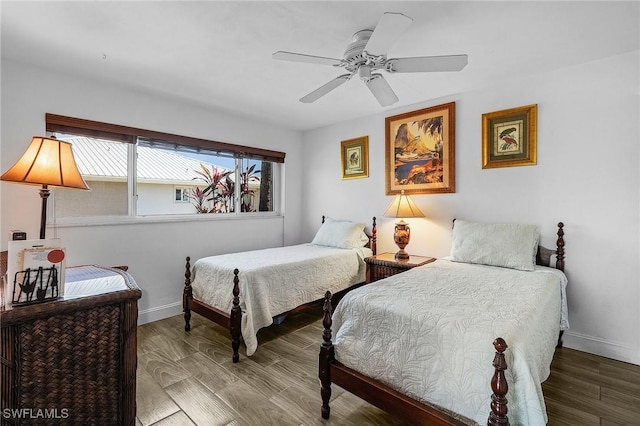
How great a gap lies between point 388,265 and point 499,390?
2.06 metres

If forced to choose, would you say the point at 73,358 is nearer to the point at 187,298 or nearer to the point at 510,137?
the point at 187,298

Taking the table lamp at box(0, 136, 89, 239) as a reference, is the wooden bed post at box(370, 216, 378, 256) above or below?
below

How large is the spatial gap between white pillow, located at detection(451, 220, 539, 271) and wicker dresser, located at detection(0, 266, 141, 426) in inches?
103

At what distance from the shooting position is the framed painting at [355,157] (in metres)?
4.00

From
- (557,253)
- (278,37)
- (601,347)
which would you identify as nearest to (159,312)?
(278,37)

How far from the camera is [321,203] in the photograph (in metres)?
4.56

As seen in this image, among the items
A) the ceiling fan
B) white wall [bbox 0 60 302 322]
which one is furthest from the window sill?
the ceiling fan

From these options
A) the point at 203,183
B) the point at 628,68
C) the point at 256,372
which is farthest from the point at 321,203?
the point at 628,68

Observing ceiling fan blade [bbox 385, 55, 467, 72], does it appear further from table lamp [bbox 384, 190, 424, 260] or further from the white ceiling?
table lamp [bbox 384, 190, 424, 260]

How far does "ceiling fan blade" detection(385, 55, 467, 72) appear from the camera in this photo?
1.80m

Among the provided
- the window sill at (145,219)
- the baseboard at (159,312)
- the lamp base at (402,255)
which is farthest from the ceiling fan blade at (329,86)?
the baseboard at (159,312)

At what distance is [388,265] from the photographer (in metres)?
3.19

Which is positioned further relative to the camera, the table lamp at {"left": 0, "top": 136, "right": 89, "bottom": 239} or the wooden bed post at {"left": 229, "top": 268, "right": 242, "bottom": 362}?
the wooden bed post at {"left": 229, "top": 268, "right": 242, "bottom": 362}

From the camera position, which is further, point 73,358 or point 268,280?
point 268,280
